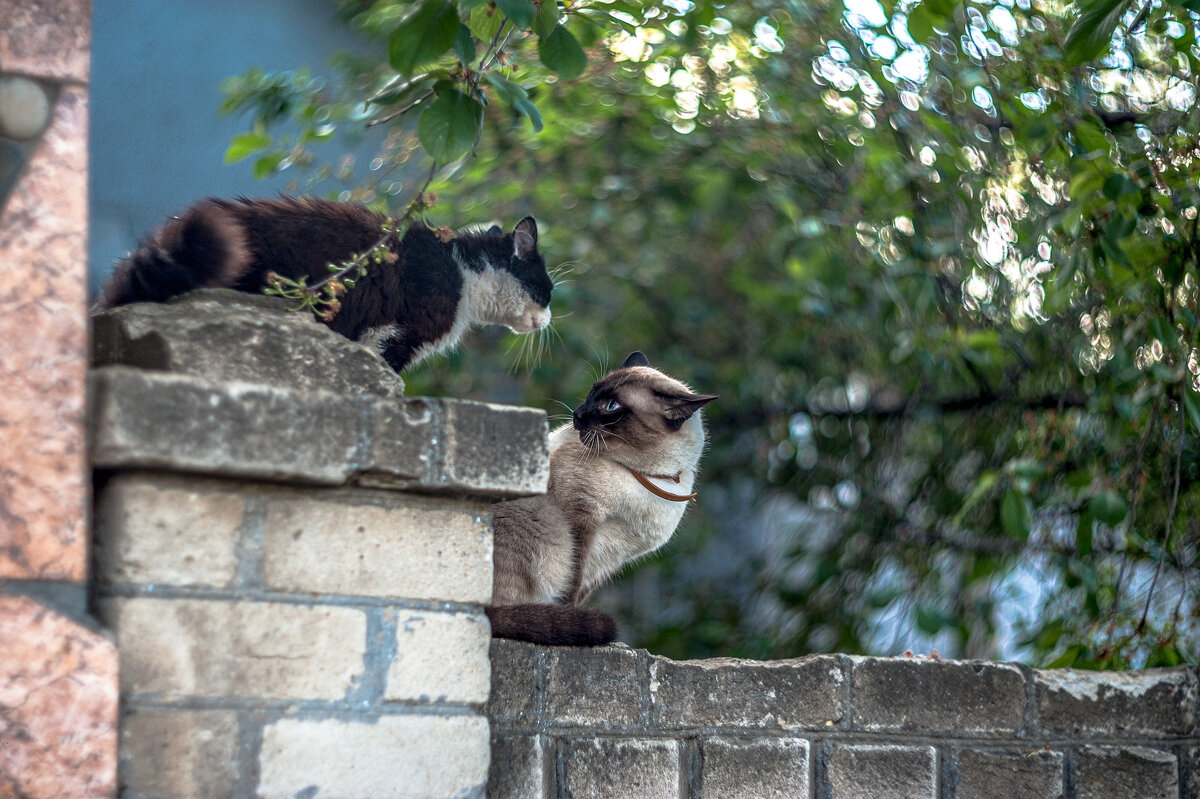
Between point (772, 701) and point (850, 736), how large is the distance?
25 cm

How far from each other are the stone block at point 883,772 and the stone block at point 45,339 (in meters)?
1.90

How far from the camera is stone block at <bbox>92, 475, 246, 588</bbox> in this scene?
1.65 metres

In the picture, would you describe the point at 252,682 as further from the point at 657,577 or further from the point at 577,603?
the point at 657,577

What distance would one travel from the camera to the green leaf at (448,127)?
7.10 feet

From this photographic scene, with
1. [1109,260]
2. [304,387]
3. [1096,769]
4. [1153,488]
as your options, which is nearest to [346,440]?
[304,387]

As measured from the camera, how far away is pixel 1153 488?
4.06 m

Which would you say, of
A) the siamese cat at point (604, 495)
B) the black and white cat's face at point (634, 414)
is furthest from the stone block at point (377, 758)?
the black and white cat's face at point (634, 414)

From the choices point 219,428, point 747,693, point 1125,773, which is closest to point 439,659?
point 219,428

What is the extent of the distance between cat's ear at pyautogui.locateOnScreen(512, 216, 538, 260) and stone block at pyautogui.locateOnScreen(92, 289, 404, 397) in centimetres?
139

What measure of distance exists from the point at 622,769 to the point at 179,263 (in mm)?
1437

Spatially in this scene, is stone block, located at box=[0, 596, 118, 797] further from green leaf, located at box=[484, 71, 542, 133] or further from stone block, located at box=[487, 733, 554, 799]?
green leaf, located at box=[484, 71, 542, 133]

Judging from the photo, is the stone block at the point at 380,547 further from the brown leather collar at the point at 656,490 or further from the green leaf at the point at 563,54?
the brown leather collar at the point at 656,490

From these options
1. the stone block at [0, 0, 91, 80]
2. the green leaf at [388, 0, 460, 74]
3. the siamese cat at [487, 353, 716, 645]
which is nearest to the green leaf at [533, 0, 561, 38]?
the green leaf at [388, 0, 460, 74]

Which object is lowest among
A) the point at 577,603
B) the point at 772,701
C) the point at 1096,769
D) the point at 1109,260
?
the point at 1096,769
